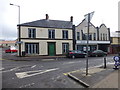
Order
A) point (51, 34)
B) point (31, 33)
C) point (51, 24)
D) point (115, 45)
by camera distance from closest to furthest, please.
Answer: point (31, 33) < point (51, 34) < point (51, 24) < point (115, 45)

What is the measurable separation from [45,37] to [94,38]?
1305 centimetres

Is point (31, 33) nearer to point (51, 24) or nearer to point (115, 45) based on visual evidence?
point (51, 24)

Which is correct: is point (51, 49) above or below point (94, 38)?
below

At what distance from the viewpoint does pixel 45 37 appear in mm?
24562

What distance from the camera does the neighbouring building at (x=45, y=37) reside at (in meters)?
22.8

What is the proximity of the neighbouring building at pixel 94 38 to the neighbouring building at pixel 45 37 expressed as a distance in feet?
7.09

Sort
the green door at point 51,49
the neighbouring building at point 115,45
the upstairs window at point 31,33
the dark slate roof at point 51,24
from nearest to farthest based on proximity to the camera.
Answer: the upstairs window at point 31,33
the dark slate roof at point 51,24
the green door at point 51,49
the neighbouring building at point 115,45

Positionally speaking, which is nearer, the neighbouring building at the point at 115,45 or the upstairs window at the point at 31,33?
the upstairs window at the point at 31,33

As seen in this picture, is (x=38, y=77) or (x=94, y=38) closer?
(x=38, y=77)

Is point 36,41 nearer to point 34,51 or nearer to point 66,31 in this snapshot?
point 34,51

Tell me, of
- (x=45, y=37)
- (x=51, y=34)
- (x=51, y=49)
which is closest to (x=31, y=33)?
(x=45, y=37)

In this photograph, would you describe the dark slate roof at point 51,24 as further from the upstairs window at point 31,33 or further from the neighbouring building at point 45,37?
the upstairs window at point 31,33

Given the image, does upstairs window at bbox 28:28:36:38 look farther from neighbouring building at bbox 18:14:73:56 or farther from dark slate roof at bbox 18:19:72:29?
dark slate roof at bbox 18:19:72:29

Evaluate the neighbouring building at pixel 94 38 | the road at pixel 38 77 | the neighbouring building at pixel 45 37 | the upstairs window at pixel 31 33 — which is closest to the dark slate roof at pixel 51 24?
the neighbouring building at pixel 45 37
